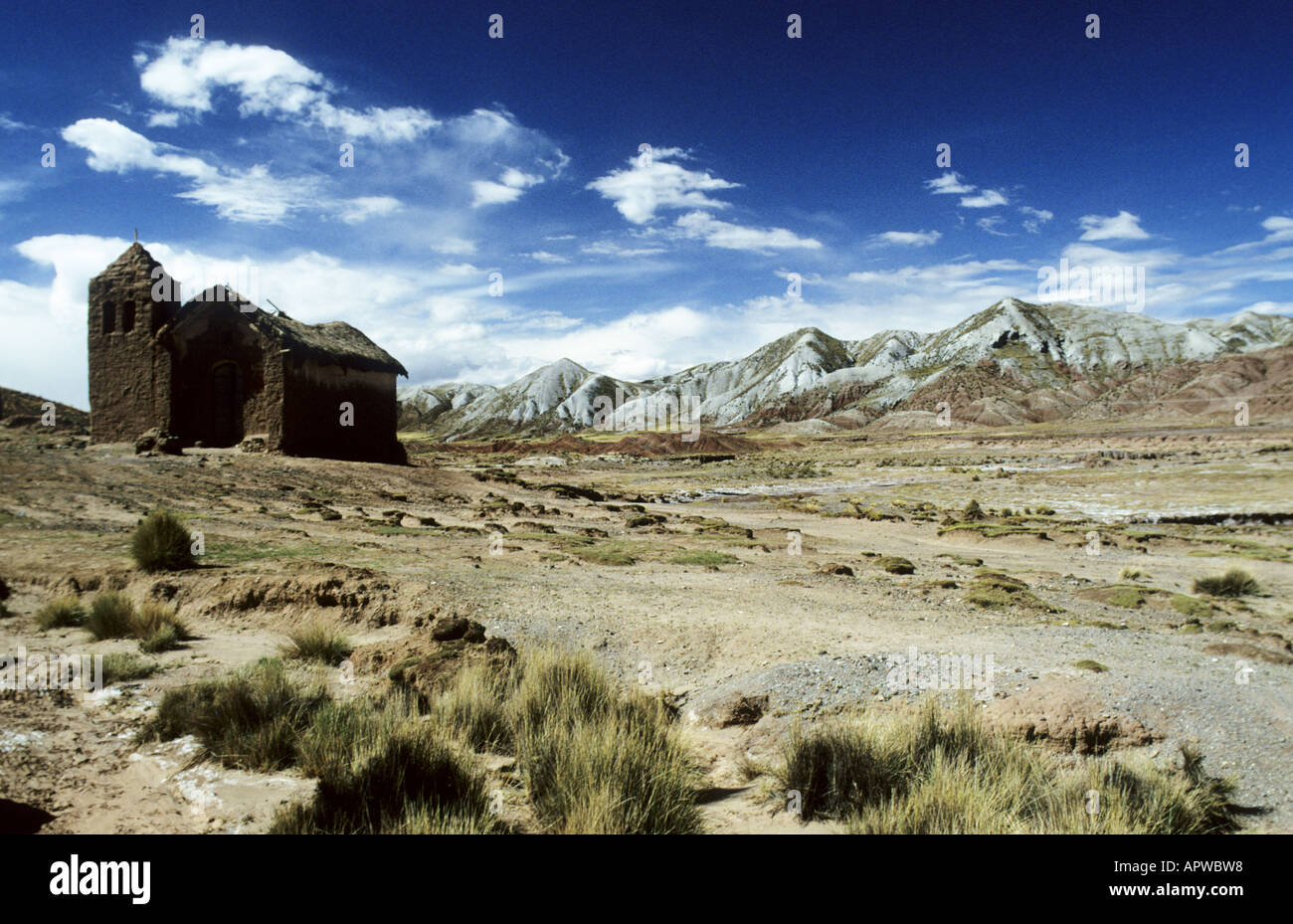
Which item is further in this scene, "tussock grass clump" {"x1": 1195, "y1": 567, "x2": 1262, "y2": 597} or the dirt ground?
"tussock grass clump" {"x1": 1195, "y1": 567, "x2": 1262, "y2": 597}

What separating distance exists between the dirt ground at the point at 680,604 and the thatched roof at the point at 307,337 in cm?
470

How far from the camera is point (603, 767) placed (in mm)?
3982

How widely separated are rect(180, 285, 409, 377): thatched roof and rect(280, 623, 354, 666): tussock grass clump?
66.0 ft

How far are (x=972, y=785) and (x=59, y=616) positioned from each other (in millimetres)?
9748

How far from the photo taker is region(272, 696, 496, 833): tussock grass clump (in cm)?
354

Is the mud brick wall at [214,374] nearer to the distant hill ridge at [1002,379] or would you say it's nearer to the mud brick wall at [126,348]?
the mud brick wall at [126,348]

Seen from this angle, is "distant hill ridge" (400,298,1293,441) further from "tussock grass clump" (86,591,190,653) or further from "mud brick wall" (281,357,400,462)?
"tussock grass clump" (86,591,190,653)

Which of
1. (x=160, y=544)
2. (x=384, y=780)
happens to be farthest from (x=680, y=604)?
(x=160, y=544)

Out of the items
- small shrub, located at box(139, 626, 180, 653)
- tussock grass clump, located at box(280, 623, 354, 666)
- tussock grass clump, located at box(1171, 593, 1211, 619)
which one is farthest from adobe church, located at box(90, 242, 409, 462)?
tussock grass clump, located at box(1171, 593, 1211, 619)

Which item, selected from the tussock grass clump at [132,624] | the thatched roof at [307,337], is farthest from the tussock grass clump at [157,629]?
the thatched roof at [307,337]

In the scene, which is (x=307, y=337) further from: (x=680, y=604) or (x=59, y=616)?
(x=680, y=604)

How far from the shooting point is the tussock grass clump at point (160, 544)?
9.68m
